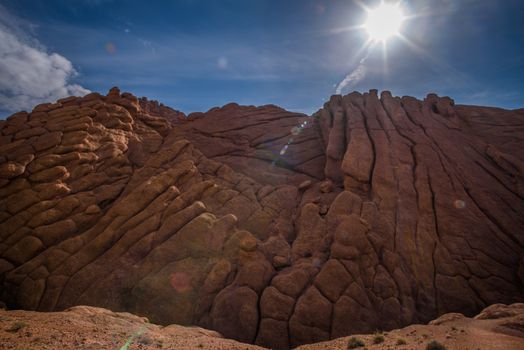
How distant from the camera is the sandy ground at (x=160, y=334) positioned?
10.5 m

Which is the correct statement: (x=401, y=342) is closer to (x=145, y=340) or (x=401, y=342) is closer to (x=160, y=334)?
(x=145, y=340)

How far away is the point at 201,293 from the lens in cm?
1995

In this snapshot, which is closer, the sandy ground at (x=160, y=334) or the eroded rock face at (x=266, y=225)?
the sandy ground at (x=160, y=334)

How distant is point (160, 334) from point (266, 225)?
584 inches

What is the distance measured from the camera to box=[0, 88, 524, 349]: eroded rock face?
19.0m

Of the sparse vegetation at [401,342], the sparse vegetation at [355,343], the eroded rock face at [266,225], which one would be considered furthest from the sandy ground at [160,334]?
the eroded rock face at [266,225]

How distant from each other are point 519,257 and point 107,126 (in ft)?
158

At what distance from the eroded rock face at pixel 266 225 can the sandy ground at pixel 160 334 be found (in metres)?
4.13

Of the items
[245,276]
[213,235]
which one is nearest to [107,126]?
[213,235]

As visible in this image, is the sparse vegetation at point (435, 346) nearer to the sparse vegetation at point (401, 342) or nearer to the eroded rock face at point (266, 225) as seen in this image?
the sparse vegetation at point (401, 342)

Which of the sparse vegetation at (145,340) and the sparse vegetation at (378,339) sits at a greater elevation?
the sparse vegetation at (378,339)

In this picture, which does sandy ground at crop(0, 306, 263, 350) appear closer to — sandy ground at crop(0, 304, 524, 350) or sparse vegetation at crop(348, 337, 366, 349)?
sandy ground at crop(0, 304, 524, 350)

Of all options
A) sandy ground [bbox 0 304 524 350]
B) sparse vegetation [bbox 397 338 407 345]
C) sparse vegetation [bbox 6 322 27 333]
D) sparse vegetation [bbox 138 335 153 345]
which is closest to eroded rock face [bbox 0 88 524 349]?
sandy ground [bbox 0 304 524 350]

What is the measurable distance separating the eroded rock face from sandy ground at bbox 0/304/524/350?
4.13 meters
